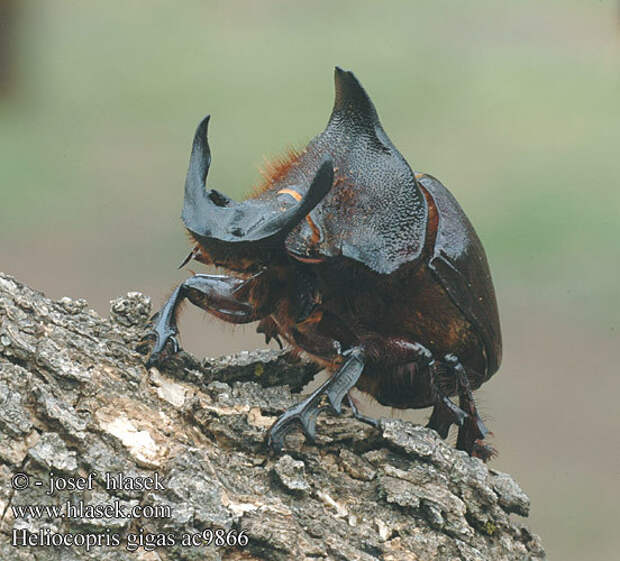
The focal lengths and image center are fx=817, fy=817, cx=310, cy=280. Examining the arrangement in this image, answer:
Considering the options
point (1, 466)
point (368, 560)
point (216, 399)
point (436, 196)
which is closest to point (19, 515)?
point (1, 466)

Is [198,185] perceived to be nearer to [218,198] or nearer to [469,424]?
[218,198]

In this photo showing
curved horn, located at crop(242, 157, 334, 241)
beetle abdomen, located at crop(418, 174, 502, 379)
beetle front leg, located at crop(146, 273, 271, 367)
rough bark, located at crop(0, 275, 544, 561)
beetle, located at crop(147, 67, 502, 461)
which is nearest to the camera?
rough bark, located at crop(0, 275, 544, 561)

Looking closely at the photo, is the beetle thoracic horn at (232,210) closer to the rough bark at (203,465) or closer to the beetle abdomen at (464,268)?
the rough bark at (203,465)

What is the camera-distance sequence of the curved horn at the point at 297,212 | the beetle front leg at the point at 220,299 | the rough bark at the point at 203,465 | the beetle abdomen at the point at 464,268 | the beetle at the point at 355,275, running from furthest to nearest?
1. the beetle abdomen at the point at 464,268
2. the beetle front leg at the point at 220,299
3. the beetle at the point at 355,275
4. the curved horn at the point at 297,212
5. the rough bark at the point at 203,465

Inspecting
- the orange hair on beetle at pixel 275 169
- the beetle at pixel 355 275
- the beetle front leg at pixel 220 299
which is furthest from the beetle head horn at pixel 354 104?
the beetle front leg at pixel 220 299

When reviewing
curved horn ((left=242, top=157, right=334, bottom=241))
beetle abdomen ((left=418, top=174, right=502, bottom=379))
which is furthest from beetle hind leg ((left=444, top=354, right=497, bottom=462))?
curved horn ((left=242, top=157, right=334, bottom=241))

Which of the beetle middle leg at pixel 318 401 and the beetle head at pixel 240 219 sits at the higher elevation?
the beetle head at pixel 240 219

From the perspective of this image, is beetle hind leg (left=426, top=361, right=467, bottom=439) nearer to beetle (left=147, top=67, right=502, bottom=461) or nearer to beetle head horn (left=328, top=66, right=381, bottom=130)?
beetle (left=147, top=67, right=502, bottom=461)
